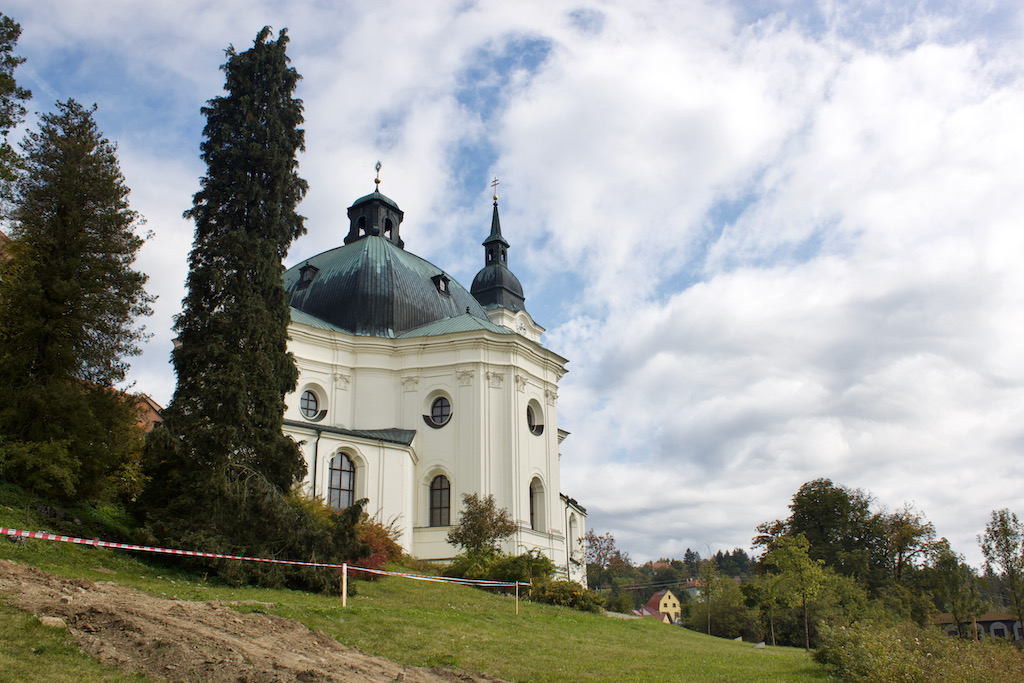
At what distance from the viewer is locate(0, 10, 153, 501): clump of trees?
59.3ft

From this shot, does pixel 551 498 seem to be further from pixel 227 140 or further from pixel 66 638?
pixel 66 638

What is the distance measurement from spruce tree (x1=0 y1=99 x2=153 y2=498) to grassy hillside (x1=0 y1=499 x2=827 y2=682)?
1980mm

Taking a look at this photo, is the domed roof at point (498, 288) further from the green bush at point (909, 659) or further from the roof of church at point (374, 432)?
the green bush at point (909, 659)

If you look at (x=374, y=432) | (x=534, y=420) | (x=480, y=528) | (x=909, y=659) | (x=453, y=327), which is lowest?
(x=909, y=659)

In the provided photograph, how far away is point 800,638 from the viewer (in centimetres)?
4225

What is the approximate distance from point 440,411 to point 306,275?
10.7m

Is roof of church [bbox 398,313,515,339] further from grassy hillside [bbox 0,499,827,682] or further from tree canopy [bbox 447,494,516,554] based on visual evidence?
grassy hillside [bbox 0,499,827,682]

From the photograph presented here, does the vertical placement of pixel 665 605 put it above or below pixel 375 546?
below

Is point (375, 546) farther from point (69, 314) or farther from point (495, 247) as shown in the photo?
point (495, 247)

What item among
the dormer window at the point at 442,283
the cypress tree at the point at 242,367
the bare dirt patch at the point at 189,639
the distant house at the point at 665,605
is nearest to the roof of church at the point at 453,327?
the dormer window at the point at 442,283

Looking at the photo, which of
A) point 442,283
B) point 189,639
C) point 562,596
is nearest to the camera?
point 189,639

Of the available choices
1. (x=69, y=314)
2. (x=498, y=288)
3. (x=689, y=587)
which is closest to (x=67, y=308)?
(x=69, y=314)

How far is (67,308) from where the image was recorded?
1950 centimetres

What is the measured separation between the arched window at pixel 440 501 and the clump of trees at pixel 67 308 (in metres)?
15.9
